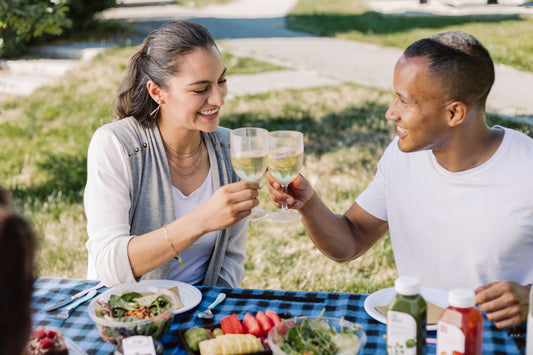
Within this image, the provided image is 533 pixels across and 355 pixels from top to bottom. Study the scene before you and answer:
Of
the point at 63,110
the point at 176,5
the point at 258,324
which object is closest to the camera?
the point at 258,324

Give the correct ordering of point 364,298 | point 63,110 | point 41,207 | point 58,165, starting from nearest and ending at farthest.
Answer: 1. point 364,298
2. point 41,207
3. point 58,165
4. point 63,110

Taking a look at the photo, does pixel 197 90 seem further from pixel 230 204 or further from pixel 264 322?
pixel 264 322

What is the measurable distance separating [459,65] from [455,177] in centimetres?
47

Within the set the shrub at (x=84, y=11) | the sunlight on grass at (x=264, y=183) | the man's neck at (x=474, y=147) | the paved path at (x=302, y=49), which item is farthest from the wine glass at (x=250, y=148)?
the shrub at (x=84, y=11)

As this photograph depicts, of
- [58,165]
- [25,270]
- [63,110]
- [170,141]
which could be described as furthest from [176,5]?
[25,270]

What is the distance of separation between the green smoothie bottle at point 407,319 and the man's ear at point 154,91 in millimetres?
1694

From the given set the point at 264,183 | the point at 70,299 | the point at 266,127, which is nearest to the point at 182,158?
the point at 70,299

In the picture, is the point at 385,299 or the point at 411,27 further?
the point at 411,27

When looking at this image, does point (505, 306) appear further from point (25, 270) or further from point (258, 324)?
point (25, 270)

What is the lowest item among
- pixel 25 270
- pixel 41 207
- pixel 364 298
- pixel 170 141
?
pixel 41 207

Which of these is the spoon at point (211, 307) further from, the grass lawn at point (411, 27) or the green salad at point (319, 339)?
the grass lawn at point (411, 27)

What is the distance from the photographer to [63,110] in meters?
9.07

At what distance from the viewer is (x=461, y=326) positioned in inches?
63.1

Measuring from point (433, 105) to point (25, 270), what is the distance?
1.83 m
